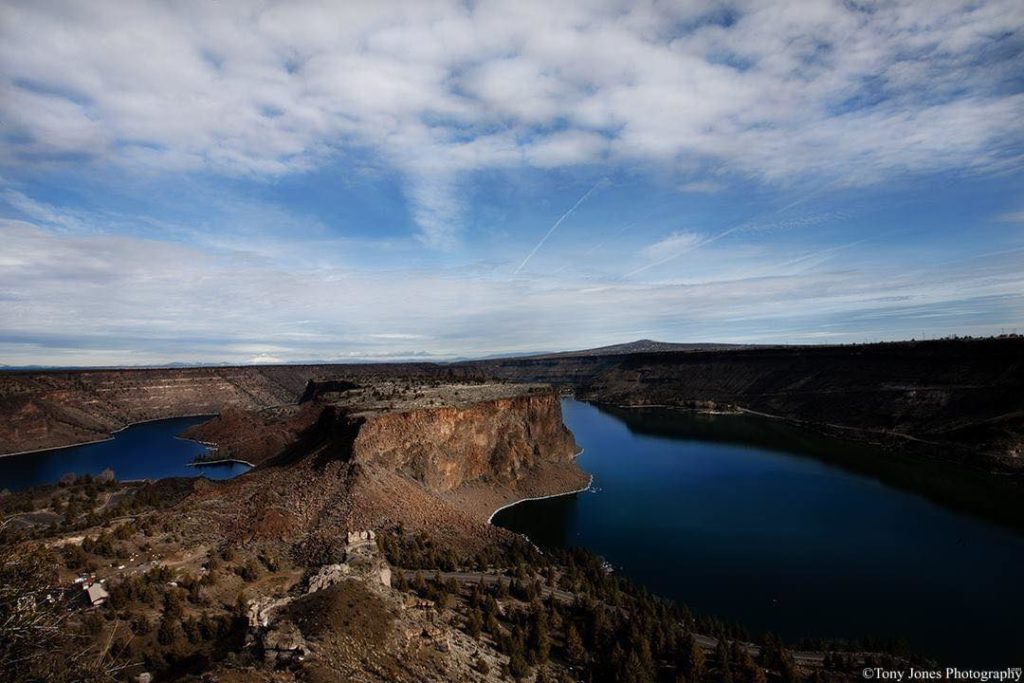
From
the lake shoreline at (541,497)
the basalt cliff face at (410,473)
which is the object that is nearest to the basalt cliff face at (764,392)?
the basalt cliff face at (410,473)

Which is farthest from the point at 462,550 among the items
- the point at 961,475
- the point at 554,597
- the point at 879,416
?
the point at 879,416

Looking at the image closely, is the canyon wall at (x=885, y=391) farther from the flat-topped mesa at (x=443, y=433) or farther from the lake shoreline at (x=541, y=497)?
the flat-topped mesa at (x=443, y=433)

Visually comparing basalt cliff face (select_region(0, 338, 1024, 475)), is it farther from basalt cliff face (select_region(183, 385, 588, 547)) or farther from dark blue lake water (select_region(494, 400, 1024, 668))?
dark blue lake water (select_region(494, 400, 1024, 668))

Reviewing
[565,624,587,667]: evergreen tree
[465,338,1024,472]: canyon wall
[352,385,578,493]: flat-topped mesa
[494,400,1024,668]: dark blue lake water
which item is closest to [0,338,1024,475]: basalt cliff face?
[465,338,1024,472]: canyon wall

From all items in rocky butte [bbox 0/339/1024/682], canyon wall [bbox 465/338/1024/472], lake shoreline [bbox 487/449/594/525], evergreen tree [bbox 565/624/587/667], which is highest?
canyon wall [bbox 465/338/1024/472]

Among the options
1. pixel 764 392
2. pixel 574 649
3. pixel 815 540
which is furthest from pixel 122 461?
pixel 764 392
